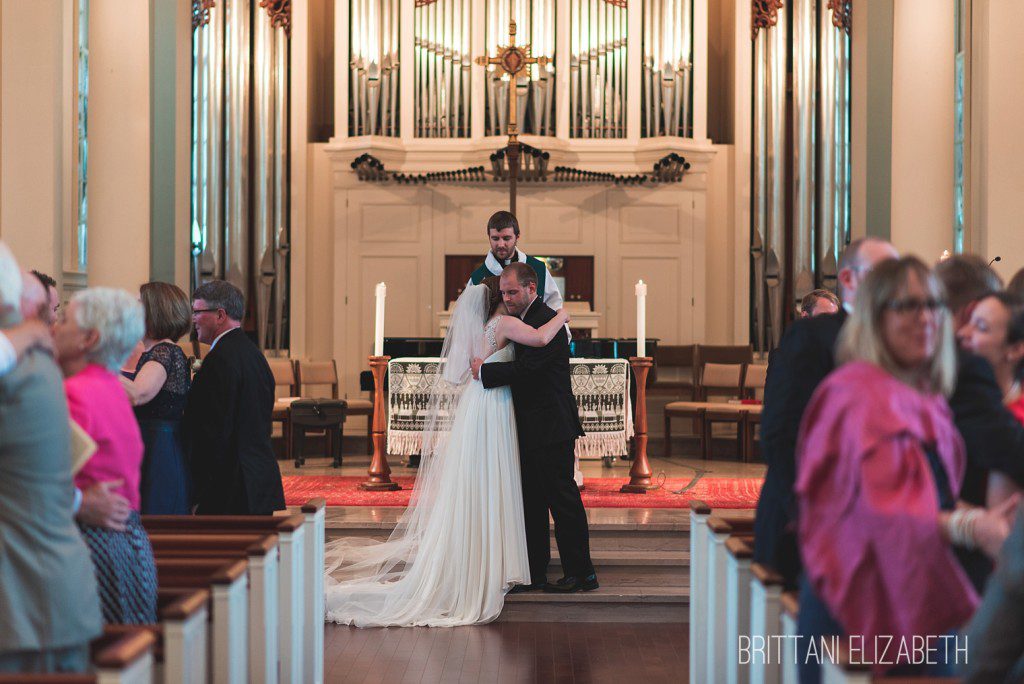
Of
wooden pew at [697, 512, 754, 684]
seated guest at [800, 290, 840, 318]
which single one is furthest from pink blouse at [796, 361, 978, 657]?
seated guest at [800, 290, 840, 318]

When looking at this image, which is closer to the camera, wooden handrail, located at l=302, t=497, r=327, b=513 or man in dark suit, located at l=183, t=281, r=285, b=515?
wooden handrail, located at l=302, t=497, r=327, b=513

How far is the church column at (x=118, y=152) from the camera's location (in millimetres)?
9852

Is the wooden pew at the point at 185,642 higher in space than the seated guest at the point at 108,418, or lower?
lower

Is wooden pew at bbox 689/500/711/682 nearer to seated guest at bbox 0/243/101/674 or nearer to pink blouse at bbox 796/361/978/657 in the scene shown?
pink blouse at bbox 796/361/978/657

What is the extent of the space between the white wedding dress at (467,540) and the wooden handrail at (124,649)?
2.97m

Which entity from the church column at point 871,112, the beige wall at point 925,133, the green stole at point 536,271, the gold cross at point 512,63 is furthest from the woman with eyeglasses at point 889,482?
the church column at point 871,112

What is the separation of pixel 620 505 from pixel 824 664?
5241mm

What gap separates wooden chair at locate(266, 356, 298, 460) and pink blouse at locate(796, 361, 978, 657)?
8.46 metres

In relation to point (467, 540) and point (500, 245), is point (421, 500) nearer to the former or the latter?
point (467, 540)

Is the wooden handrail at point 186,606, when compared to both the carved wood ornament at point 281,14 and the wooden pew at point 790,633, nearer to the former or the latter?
the wooden pew at point 790,633

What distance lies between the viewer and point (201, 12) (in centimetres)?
1224

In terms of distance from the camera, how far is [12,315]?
99.0 inches

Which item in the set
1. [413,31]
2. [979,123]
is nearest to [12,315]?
[979,123]

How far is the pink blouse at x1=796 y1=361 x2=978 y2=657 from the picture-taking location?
2.29 metres
